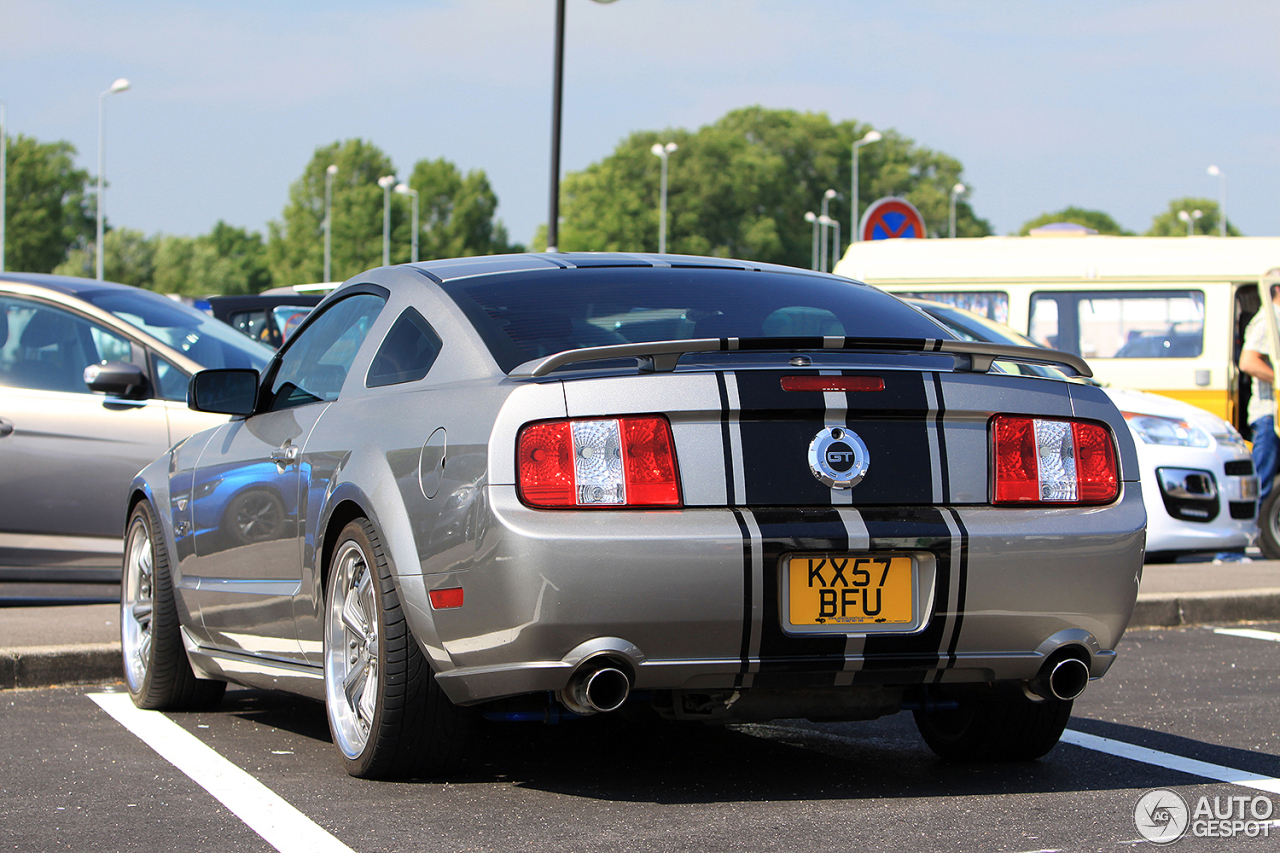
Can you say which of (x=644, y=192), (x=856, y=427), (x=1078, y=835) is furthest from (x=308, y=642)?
(x=644, y=192)

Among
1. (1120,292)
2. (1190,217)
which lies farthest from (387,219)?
(1120,292)

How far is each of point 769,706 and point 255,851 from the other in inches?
49.8

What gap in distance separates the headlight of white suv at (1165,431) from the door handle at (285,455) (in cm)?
706

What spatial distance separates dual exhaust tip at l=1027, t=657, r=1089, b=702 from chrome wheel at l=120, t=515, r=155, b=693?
10.6 ft

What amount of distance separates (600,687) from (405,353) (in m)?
1.21

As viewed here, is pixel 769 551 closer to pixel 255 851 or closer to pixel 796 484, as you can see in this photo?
pixel 796 484

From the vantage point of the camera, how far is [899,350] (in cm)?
419

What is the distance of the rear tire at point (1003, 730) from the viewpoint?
15.7 ft

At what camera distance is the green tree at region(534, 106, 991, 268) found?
99938 millimetres

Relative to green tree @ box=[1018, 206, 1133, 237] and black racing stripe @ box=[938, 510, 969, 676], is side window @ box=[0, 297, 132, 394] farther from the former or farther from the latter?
green tree @ box=[1018, 206, 1133, 237]

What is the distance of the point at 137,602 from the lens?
6.21 m

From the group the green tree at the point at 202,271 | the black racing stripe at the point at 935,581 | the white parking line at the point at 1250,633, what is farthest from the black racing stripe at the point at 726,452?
the green tree at the point at 202,271

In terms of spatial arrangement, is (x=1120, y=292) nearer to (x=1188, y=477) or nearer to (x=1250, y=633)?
(x=1188, y=477)

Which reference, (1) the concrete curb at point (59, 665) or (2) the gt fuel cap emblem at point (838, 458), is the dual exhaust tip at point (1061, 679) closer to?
(2) the gt fuel cap emblem at point (838, 458)
